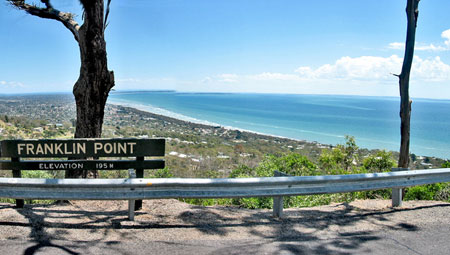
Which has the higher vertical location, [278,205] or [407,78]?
[407,78]

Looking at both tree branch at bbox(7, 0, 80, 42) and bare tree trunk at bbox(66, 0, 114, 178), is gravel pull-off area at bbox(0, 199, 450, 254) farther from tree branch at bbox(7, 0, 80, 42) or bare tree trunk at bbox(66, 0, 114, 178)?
tree branch at bbox(7, 0, 80, 42)

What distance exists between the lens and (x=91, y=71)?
6.33m

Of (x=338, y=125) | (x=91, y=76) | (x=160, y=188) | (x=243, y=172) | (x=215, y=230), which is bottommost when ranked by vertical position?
(x=338, y=125)

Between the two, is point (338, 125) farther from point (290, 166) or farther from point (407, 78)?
point (407, 78)

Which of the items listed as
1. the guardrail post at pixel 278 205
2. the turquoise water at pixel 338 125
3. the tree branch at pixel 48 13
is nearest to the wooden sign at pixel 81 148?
the guardrail post at pixel 278 205

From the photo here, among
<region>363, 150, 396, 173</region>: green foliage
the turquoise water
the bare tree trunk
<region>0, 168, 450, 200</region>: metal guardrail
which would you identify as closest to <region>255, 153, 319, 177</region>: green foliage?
<region>363, 150, 396, 173</region>: green foliage

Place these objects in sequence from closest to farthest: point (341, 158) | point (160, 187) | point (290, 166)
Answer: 1. point (160, 187)
2. point (290, 166)
3. point (341, 158)

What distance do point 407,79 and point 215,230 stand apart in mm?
5171

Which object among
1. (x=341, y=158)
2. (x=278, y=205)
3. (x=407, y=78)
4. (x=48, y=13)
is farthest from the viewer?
(x=341, y=158)

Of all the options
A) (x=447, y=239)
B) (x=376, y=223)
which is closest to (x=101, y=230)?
(x=376, y=223)

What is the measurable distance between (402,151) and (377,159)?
281 cm

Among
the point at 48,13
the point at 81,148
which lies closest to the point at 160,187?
the point at 81,148

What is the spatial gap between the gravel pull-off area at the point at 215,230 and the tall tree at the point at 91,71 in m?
1.47

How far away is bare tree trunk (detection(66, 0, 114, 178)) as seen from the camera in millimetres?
6242
